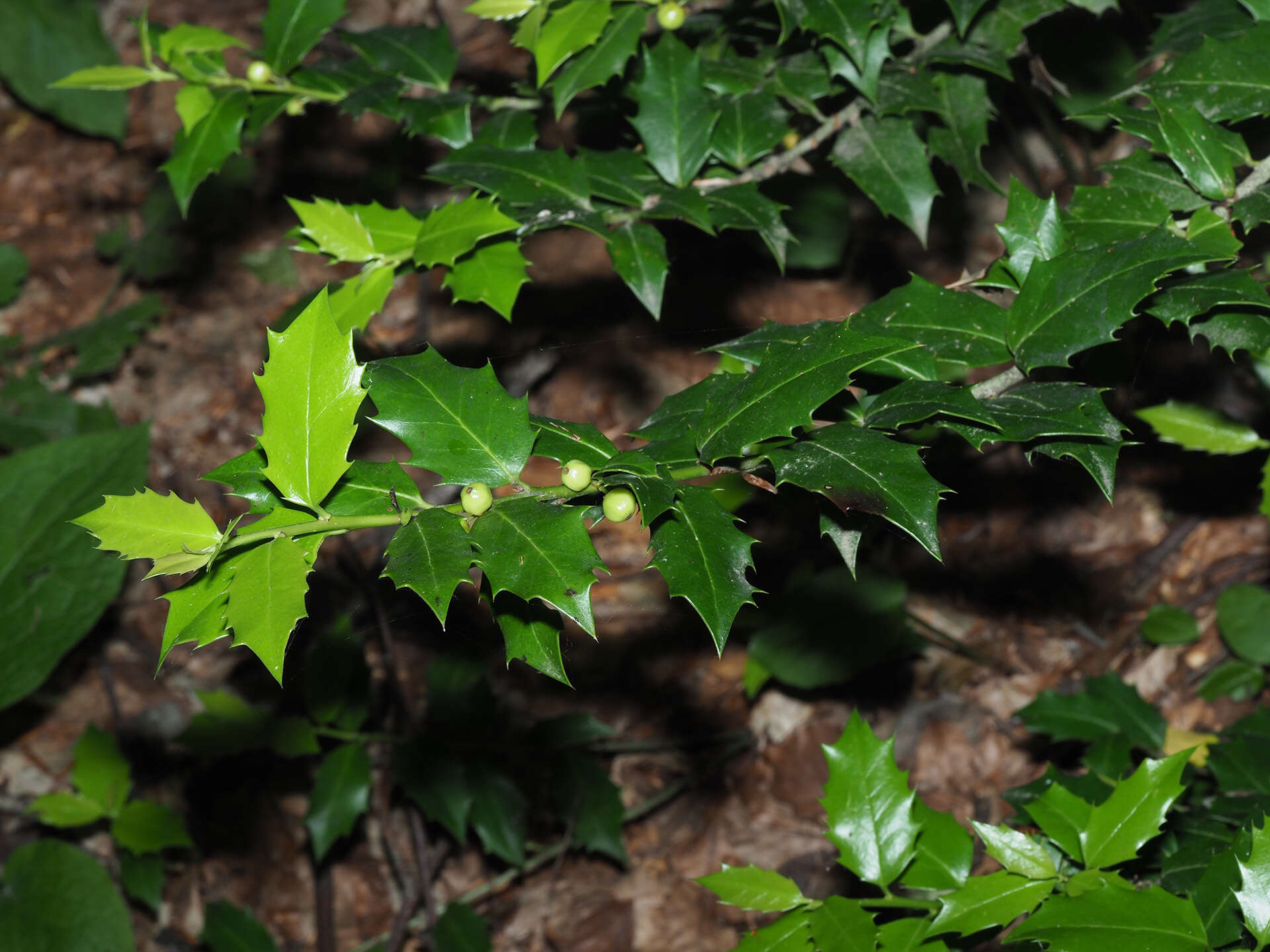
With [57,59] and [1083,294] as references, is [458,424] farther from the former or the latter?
[57,59]

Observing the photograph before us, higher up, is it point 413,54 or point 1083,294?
point 413,54

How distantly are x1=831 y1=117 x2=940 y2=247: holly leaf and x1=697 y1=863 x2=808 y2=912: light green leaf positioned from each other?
1125 millimetres

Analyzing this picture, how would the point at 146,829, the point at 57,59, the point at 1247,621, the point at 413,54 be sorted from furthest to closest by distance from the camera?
the point at 57,59, the point at 146,829, the point at 1247,621, the point at 413,54

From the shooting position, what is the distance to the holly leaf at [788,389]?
1.00 metres

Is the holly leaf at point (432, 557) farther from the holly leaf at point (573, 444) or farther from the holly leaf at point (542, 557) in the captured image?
the holly leaf at point (573, 444)

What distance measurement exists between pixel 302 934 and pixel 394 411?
2.49m

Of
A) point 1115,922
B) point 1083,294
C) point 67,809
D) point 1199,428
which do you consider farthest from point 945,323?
point 67,809

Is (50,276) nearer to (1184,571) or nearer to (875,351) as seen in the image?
(875,351)

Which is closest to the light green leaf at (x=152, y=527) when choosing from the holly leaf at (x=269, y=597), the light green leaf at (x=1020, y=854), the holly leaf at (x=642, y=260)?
the holly leaf at (x=269, y=597)

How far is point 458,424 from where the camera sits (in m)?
1.11

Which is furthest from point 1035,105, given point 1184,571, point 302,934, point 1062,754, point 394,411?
point 302,934

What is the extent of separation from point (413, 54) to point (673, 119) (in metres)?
0.64

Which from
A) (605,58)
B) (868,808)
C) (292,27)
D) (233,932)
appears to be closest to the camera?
(868,808)

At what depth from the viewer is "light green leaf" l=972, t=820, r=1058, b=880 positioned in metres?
1.28
